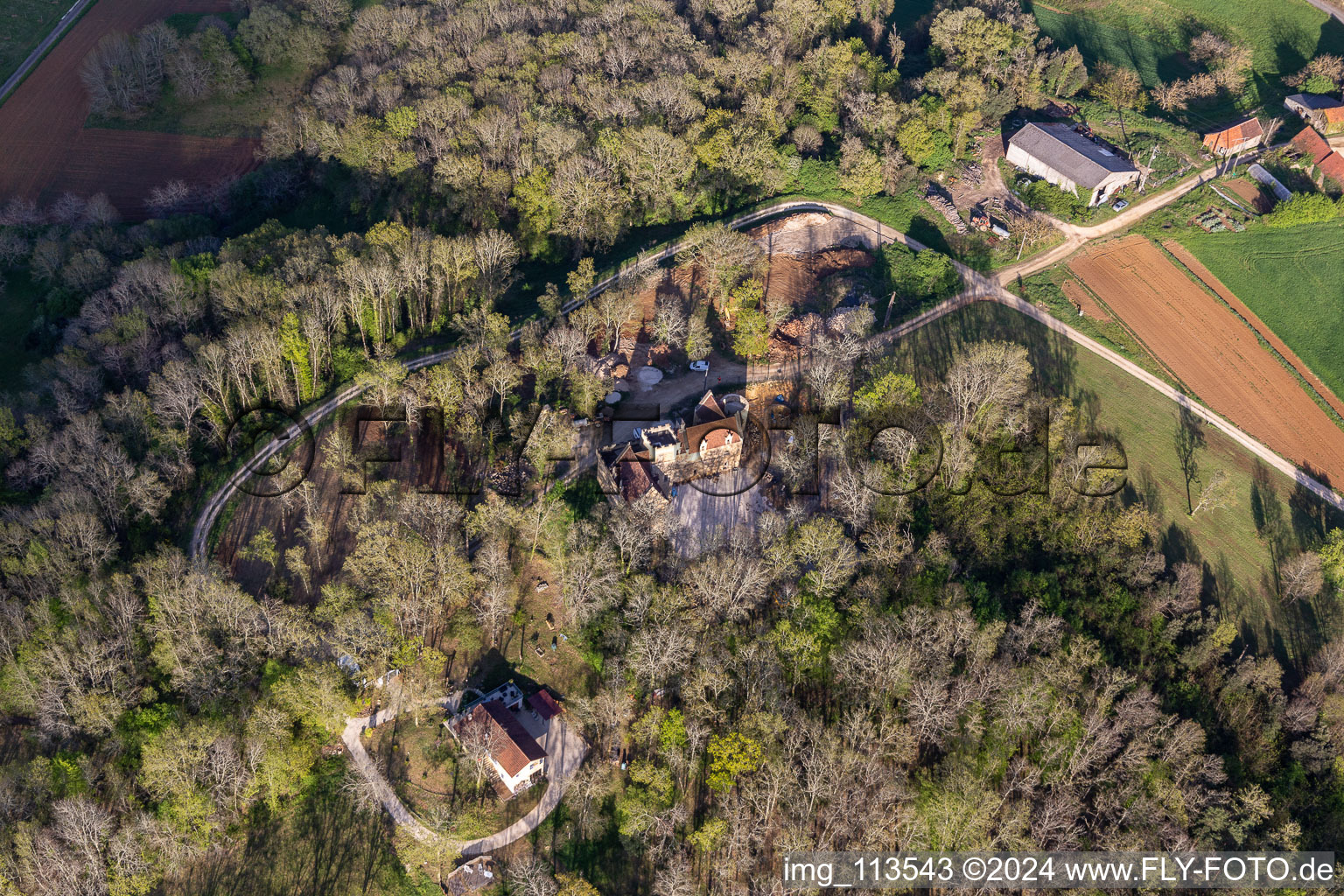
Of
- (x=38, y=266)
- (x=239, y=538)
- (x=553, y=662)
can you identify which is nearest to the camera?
(x=553, y=662)

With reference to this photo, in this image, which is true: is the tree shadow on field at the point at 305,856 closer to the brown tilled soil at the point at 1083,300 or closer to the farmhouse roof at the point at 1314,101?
the brown tilled soil at the point at 1083,300

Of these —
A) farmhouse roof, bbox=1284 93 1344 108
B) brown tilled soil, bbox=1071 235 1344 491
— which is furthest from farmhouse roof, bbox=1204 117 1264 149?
brown tilled soil, bbox=1071 235 1344 491

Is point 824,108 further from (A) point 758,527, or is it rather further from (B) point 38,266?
(B) point 38,266

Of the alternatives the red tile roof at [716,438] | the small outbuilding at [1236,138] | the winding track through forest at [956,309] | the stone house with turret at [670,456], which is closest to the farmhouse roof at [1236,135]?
the small outbuilding at [1236,138]

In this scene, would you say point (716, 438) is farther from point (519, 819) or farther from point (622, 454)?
point (519, 819)

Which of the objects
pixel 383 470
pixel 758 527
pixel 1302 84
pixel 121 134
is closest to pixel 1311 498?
pixel 758 527

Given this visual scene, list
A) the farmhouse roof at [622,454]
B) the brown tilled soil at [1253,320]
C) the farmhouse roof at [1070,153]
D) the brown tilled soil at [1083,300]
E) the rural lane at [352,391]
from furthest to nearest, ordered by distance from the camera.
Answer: the farmhouse roof at [1070,153] → the brown tilled soil at [1083,300] → the brown tilled soil at [1253,320] → the farmhouse roof at [622,454] → the rural lane at [352,391]

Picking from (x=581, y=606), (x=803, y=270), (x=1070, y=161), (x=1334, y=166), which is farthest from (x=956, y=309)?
(x=581, y=606)
